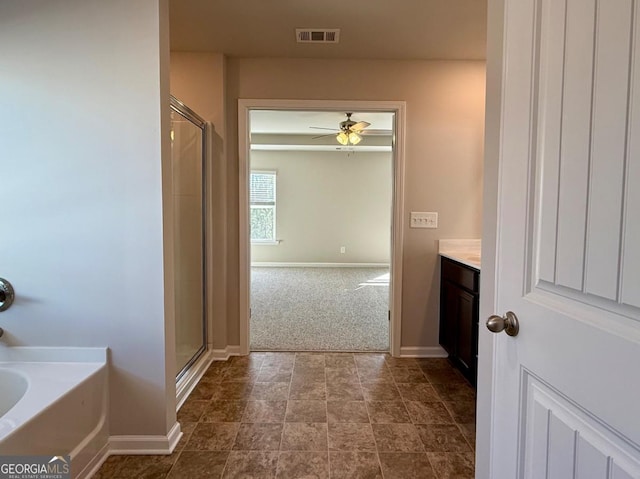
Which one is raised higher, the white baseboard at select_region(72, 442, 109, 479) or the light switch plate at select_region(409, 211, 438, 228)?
the light switch plate at select_region(409, 211, 438, 228)

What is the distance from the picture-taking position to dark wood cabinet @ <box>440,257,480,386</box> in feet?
7.21

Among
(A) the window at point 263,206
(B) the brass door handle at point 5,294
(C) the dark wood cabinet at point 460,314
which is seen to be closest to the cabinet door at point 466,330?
(C) the dark wood cabinet at point 460,314

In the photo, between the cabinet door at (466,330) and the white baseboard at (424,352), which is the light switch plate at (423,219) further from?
the white baseboard at (424,352)

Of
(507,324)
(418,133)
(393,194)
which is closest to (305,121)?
(418,133)

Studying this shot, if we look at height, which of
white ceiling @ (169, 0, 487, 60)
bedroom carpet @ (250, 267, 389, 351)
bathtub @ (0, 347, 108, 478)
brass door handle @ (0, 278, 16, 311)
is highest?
white ceiling @ (169, 0, 487, 60)

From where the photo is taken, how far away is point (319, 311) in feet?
13.7

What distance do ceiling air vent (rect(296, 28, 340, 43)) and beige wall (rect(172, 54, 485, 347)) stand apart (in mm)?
282

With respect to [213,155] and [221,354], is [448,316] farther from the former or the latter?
[213,155]

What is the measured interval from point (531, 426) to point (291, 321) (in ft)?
10.2

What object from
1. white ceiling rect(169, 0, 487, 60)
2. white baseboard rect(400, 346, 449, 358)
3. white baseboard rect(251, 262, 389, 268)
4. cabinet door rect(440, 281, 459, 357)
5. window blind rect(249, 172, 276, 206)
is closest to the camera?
white ceiling rect(169, 0, 487, 60)

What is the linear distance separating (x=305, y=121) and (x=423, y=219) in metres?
3.25

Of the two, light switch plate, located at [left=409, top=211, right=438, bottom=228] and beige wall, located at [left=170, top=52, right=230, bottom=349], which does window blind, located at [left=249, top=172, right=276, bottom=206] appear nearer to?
beige wall, located at [left=170, top=52, right=230, bottom=349]

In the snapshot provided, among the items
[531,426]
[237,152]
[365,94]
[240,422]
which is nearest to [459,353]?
[240,422]

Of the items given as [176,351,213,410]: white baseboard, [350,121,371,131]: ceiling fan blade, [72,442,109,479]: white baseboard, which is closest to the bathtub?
[72,442,109,479]: white baseboard
